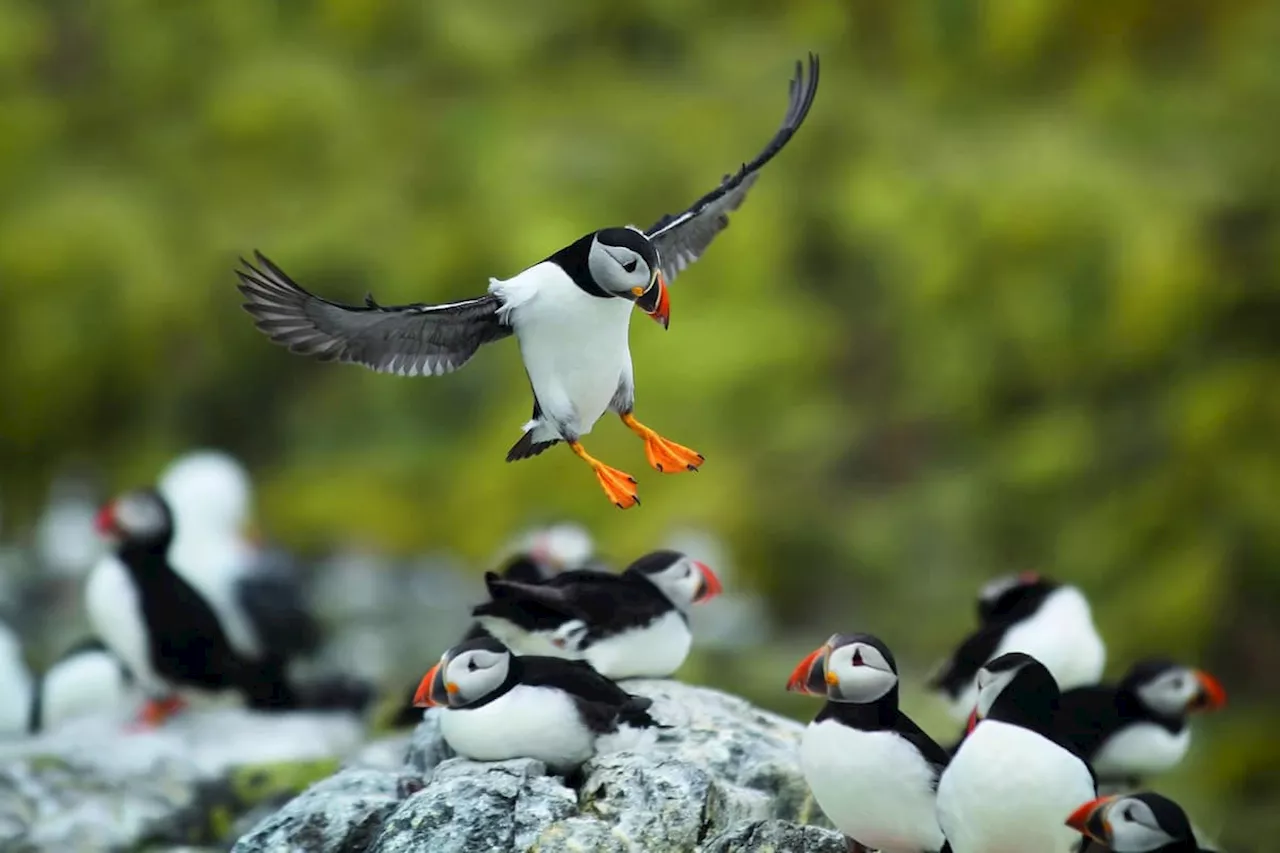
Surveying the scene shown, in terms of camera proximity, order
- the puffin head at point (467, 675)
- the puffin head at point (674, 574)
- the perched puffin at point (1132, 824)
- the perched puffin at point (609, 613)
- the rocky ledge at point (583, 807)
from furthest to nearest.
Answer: the puffin head at point (674, 574)
the perched puffin at point (609, 613)
the puffin head at point (467, 675)
the rocky ledge at point (583, 807)
the perched puffin at point (1132, 824)

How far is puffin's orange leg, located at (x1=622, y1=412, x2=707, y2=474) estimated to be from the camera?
302 cm

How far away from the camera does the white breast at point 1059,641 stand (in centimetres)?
474

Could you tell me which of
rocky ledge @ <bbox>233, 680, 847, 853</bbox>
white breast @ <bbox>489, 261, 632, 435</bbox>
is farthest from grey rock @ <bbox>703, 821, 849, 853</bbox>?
white breast @ <bbox>489, 261, 632, 435</bbox>

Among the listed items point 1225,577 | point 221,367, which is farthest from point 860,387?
point 221,367

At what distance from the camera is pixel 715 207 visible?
3.47m

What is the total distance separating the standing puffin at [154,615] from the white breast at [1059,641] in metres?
2.38

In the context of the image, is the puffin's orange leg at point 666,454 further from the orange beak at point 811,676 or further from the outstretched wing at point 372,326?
the orange beak at point 811,676

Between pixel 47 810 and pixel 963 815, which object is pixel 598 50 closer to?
A: pixel 47 810

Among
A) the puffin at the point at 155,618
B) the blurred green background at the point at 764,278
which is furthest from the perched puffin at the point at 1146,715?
the puffin at the point at 155,618

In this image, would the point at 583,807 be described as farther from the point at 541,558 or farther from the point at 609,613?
the point at 541,558

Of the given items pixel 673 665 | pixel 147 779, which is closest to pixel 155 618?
pixel 147 779

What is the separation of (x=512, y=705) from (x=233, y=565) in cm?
439

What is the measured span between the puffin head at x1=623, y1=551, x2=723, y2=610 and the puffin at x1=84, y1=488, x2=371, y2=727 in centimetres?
207

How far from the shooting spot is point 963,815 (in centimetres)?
313
